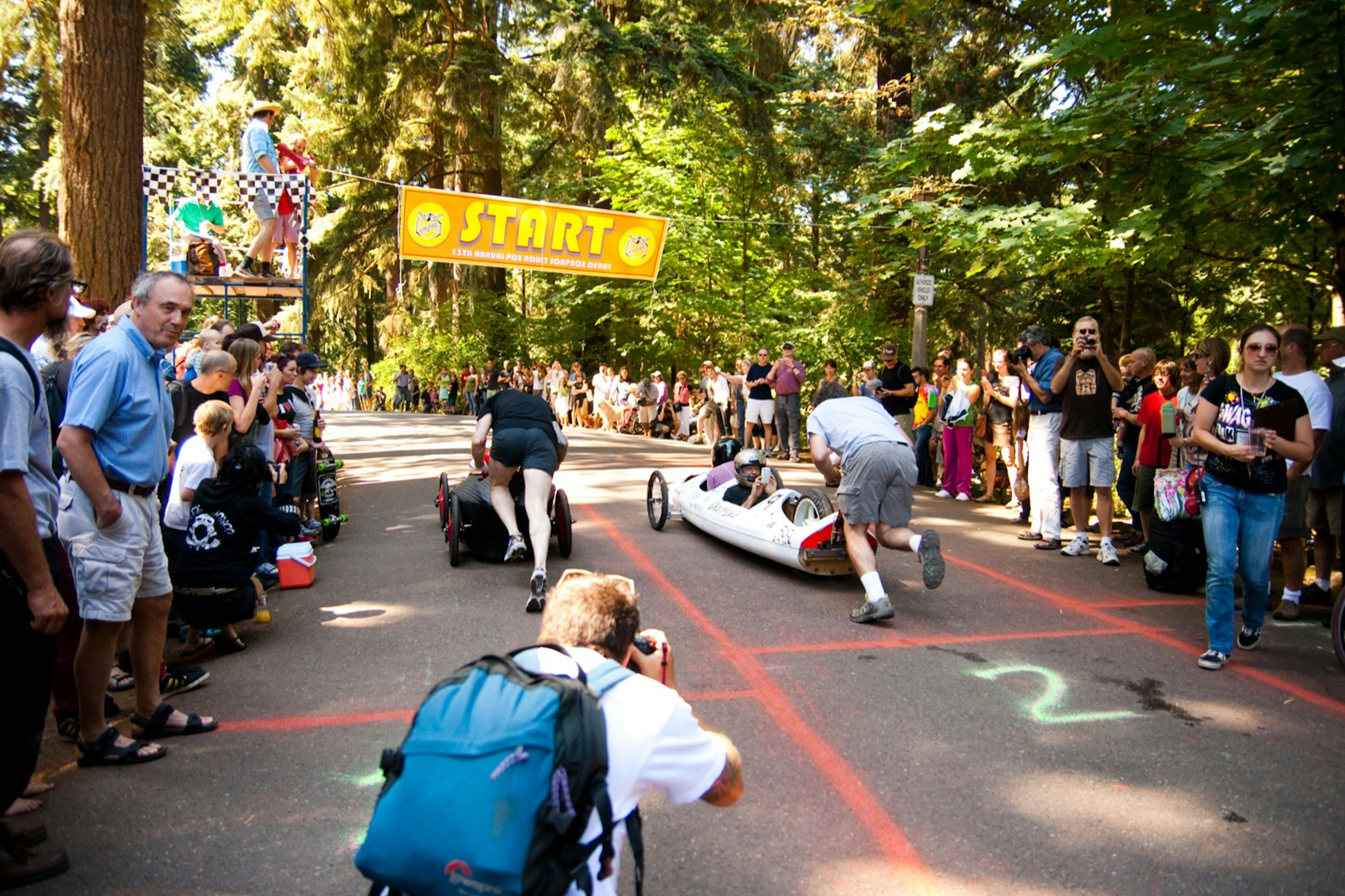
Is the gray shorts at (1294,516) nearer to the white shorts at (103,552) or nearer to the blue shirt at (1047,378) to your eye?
the blue shirt at (1047,378)

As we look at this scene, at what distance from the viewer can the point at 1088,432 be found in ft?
28.3

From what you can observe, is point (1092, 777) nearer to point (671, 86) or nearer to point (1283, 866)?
point (1283, 866)

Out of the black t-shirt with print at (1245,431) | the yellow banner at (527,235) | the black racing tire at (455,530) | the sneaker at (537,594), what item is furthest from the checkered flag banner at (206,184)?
the black t-shirt with print at (1245,431)

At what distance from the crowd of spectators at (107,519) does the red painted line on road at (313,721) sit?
15 centimetres

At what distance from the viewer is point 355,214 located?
28.0m

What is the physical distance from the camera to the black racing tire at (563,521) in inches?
322

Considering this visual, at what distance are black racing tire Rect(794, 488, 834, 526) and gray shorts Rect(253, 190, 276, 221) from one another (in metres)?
8.15

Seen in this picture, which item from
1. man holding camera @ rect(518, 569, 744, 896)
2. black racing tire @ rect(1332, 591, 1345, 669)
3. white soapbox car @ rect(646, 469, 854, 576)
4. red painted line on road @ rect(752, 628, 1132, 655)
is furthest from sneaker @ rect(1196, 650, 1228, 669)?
man holding camera @ rect(518, 569, 744, 896)

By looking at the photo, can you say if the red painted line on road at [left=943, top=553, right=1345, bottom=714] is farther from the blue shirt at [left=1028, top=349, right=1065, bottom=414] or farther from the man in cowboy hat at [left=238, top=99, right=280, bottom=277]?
the man in cowboy hat at [left=238, top=99, right=280, bottom=277]

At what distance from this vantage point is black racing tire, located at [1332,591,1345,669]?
18.4ft

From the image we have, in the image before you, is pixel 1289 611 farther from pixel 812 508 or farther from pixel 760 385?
pixel 760 385

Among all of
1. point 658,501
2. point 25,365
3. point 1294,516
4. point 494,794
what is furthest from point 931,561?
point 25,365

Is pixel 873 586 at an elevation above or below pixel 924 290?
below

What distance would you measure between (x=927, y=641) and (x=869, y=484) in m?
1.19
